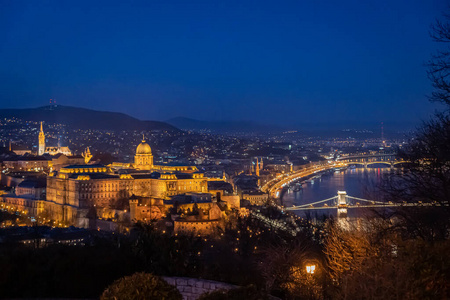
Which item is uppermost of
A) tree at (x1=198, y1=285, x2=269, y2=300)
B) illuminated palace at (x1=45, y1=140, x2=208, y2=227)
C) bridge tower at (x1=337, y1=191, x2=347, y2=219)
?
illuminated palace at (x1=45, y1=140, x2=208, y2=227)

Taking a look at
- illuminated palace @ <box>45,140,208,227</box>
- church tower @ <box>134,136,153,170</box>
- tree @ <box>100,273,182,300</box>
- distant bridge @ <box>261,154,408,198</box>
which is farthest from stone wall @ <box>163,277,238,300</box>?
distant bridge @ <box>261,154,408,198</box>

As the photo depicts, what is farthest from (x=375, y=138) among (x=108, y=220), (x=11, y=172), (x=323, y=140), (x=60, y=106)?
(x=108, y=220)

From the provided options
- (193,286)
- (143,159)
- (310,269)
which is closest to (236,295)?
(193,286)

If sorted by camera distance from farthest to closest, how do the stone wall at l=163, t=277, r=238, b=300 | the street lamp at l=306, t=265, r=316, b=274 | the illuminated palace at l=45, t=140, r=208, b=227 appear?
1. the illuminated palace at l=45, t=140, r=208, b=227
2. the street lamp at l=306, t=265, r=316, b=274
3. the stone wall at l=163, t=277, r=238, b=300

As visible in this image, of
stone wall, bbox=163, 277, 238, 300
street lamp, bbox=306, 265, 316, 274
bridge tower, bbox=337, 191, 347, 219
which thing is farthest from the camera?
bridge tower, bbox=337, 191, 347, 219

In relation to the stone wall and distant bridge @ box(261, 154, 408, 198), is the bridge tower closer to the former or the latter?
distant bridge @ box(261, 154, 408, 198)

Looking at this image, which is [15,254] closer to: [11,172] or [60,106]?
[11,172]
